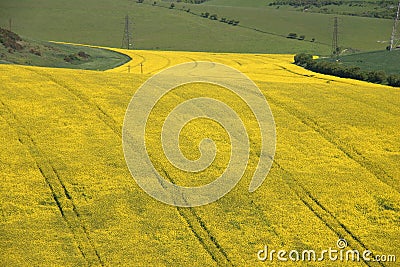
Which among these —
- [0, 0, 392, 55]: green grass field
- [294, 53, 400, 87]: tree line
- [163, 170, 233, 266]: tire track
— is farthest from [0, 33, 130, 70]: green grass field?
[163, 170, 233, 266]: tire track

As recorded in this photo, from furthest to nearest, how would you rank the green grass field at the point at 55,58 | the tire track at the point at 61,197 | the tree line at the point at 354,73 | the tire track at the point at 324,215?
the green grass field at the point at 55,58 < the tree line at the point at 354,73 < the tire track at the point at 324,215 < the tire track at the point at 61,197

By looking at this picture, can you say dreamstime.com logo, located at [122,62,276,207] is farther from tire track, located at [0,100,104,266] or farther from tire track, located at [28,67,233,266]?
tire track, located at [0,100,104,266]

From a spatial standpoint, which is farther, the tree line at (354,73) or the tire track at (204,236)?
the tree line at (354,73)

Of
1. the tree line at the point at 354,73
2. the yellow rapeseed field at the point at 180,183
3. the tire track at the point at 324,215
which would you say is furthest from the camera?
the tree line at the point at 354,73

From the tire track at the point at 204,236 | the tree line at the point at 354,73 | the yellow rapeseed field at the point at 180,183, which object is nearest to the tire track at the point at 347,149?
the yellow rapeseed field at the point at 180,183

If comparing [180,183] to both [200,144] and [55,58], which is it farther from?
[55,58]

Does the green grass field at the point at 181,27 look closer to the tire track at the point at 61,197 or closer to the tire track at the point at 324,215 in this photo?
the tire track at the point at 61,197

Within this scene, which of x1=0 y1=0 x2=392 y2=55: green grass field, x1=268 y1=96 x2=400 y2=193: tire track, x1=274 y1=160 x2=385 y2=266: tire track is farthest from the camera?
x1=0 y1=0 x2=392 y2=55: green grass field
